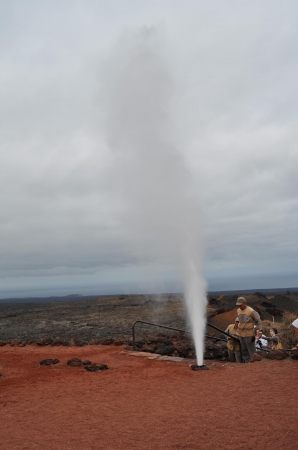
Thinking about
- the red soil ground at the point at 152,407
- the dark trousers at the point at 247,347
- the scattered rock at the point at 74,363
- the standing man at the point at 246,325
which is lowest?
the red soil ground at the point at 152,407

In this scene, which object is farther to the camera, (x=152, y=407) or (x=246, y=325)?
(x=246, y=325)

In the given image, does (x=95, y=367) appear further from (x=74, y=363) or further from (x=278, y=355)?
(x=278, y=355)

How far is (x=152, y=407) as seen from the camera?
235 inches

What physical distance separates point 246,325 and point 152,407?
4.43 meters

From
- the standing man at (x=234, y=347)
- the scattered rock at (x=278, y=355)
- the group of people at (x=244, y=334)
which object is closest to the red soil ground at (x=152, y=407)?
the scattered rock at (x=278, y=355)

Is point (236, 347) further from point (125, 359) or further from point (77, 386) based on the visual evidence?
point (77, 386)

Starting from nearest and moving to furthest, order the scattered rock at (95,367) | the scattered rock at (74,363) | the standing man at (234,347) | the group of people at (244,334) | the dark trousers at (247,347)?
the scattered rock at (95,367) → the scattered rock at (74,363) → the group of people at (244,334) → the dark trousers at (247,347) → the standing man at (234,347)

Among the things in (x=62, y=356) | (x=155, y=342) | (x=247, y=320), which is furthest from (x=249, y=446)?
(x=155, y=342)

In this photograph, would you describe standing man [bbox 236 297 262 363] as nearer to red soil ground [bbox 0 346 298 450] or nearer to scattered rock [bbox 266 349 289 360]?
scattered rock [bbox 266 349 289 360]

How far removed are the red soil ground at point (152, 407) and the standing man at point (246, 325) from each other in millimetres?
1279

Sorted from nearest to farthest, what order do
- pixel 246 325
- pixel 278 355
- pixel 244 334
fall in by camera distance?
pixel 278 355 → pixel 246 325 → pixel 244 334

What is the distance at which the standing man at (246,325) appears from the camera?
966 cm

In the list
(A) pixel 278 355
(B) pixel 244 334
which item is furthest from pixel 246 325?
(A) pixel 278 355

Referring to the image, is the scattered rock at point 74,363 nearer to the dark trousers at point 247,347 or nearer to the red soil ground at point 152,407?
the red soil ground at point 152,407
